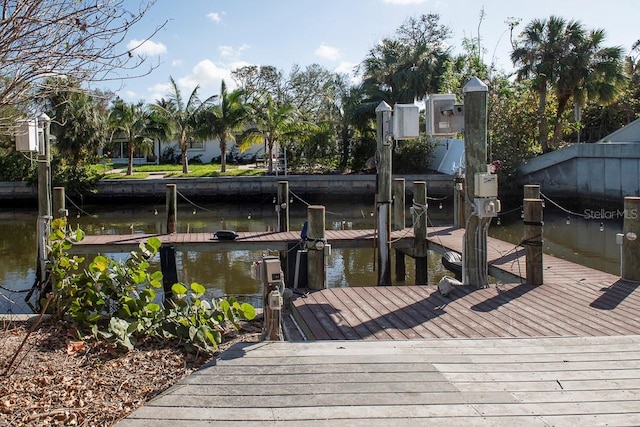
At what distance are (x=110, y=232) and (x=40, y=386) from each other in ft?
56.6

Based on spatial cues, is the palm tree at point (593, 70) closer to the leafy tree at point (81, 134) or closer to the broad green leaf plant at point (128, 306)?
the leafy tree at point (81, 134)

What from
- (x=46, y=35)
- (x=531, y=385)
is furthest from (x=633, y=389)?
(x=46, y=35)

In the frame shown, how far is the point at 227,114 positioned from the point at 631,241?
26442mm

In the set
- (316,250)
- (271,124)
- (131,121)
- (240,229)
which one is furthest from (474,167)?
(131,121)

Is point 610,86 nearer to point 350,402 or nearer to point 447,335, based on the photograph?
point 447,335

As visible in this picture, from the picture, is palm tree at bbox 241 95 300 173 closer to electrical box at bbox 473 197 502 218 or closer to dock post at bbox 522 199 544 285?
dock post at bbox 522 199 544 285

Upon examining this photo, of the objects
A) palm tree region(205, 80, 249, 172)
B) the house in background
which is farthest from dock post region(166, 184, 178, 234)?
the house in background

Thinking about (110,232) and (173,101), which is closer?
(110,232)

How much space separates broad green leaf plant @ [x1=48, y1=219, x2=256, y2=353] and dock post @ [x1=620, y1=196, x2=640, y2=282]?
4.72m

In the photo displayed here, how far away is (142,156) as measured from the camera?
150 ft

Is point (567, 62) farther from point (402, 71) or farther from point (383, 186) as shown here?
point (383, 186)

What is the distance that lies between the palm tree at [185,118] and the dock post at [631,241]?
26.8 m

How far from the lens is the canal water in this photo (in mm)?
13086

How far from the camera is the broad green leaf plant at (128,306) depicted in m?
5.52
